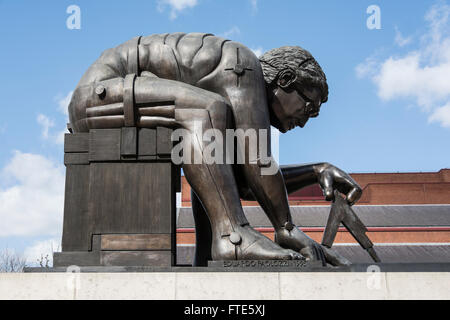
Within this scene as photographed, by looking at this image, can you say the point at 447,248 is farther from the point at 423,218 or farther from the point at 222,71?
the point at 222,71

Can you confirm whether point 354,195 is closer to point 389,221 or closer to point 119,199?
point 119,199

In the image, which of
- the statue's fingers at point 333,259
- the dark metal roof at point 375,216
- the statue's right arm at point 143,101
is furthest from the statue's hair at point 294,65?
the dark metal roof at point 375,216

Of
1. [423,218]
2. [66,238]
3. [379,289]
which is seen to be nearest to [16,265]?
[423,218]

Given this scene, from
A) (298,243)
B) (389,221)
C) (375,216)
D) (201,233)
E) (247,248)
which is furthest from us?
(375,216)

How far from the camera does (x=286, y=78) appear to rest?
4.82 m

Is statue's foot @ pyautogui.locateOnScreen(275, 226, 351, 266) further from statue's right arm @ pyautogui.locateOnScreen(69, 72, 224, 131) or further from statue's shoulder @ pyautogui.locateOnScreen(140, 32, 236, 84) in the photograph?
statue's shoulder @ pyautogui.locateOnScreen(140, 32, 236, 84)

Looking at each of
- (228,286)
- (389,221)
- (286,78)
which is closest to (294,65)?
(286,78)

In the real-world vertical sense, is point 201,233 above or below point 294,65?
below

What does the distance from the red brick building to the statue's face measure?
36.0ft

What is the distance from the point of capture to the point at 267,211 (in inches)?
177

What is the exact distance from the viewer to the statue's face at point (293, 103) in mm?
4859

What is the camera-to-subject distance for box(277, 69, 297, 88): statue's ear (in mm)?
4805

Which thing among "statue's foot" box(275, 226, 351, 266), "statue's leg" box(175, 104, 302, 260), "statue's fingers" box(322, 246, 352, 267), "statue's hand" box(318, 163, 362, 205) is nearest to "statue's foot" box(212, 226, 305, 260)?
"statue's leg" box(175, 104, 302, 260)

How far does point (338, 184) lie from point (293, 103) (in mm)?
907
